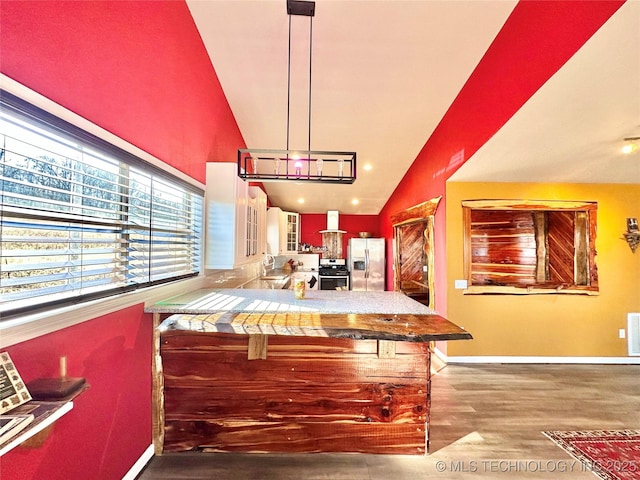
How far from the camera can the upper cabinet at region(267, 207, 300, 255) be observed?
5.80 m

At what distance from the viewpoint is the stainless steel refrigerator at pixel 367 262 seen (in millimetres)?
6398

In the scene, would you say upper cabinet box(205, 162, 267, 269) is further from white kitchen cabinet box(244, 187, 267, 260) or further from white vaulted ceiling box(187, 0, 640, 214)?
white vaulted ceiling box(187, 0, 640, 214)

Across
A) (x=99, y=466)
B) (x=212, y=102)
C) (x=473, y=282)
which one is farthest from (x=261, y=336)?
(x=473, y=282)

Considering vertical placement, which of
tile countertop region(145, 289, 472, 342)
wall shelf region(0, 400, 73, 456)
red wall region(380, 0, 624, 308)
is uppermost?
red wall region(380, 0, 624, 308)

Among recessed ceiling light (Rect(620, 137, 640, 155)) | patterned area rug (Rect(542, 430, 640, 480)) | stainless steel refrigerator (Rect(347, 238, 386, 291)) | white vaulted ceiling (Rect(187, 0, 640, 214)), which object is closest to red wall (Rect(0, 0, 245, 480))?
white vaulted ceiling (Rect(187, 0, 640, 214))

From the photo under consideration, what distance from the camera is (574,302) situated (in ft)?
11.7

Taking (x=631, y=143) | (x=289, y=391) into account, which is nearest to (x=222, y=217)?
(x=289, y=391)

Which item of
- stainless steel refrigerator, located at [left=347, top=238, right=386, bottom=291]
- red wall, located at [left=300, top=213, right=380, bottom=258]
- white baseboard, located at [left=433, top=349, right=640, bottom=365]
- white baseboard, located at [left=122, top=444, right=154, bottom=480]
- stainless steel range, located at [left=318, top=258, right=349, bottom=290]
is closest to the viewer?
white baseboard, located at [left=122, top=444, right=154, bottom=480]

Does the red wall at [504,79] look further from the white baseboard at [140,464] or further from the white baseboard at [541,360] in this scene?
the white baseboard at [140,464]

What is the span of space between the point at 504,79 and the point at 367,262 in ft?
14.5

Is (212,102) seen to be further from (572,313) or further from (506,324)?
(572,313)

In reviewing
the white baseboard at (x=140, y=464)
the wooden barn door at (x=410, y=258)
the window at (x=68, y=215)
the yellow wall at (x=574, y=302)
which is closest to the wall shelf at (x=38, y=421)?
the window at (x=68, y=215)

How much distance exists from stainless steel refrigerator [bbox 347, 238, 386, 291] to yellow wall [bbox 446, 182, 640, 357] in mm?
2867

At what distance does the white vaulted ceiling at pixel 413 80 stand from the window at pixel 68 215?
1.63 meters
